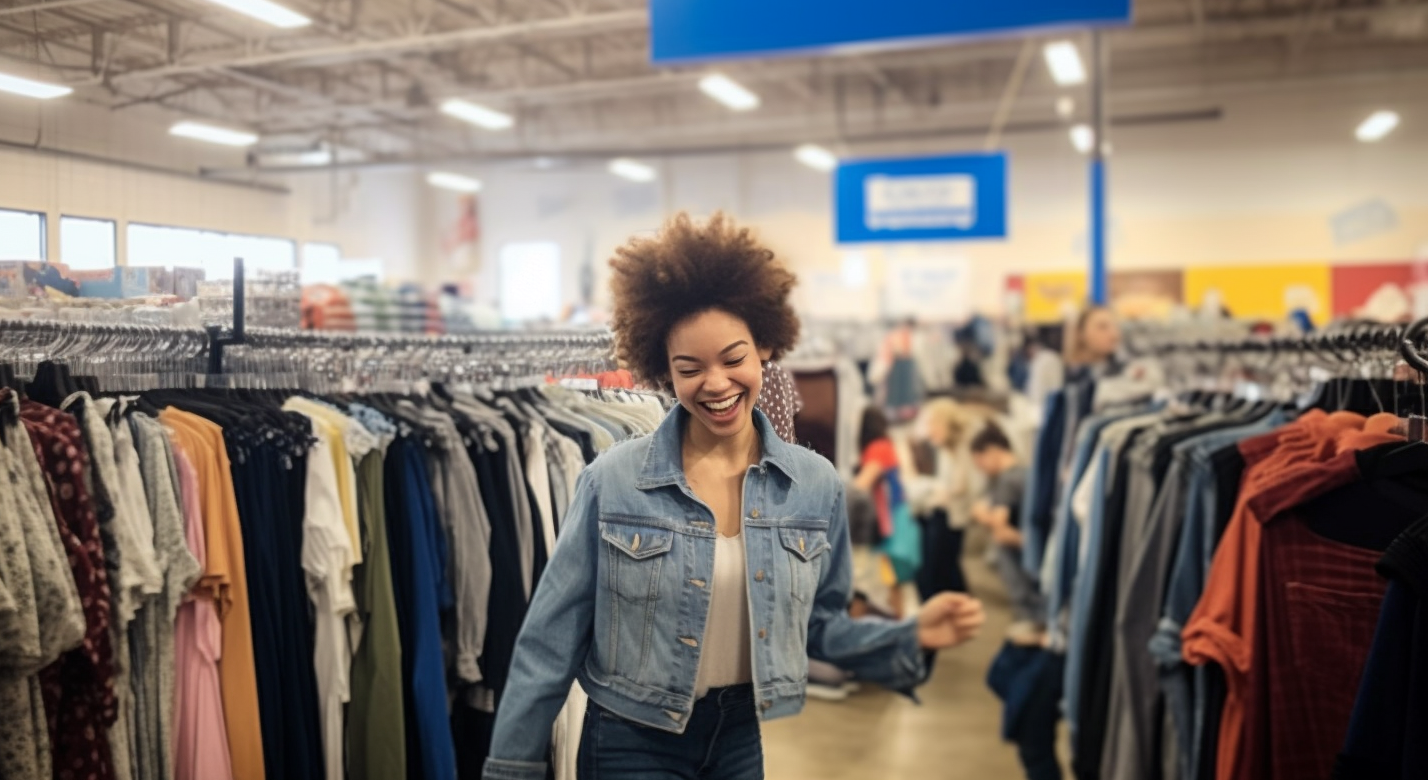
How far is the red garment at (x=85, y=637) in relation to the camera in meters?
2.01

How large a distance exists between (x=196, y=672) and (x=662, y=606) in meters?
1.07

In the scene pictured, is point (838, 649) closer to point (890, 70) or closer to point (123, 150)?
point (123, 150)

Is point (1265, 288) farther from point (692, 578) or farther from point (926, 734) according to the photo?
point (692, 578)

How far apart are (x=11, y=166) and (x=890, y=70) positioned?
41.2 ft

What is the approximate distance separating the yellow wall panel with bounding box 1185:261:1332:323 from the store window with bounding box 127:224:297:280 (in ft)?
41.7

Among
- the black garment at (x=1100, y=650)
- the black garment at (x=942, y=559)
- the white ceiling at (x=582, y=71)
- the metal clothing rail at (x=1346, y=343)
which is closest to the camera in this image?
the metal clothing rail at (x=1346, y=343)

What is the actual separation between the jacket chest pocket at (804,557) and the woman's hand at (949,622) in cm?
19

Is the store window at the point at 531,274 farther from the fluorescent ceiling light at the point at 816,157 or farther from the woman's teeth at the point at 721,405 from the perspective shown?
the woman's teeth at the point at 721,405

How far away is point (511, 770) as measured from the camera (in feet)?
5.82

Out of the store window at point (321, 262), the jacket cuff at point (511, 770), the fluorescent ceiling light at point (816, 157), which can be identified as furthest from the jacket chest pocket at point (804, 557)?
the fluorescent ceiling light at point (816, 157)

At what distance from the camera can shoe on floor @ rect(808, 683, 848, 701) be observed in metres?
4.39

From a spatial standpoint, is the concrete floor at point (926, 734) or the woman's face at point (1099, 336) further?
the woman's face at point (1099, 336)

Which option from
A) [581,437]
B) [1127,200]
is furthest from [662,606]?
[1127,200]

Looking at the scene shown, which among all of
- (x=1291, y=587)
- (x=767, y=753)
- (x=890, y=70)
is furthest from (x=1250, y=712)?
(x=890, y=70)
